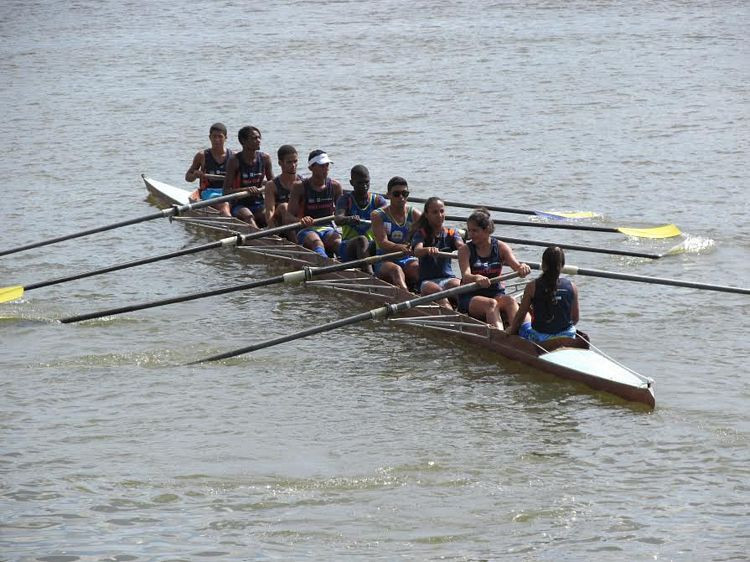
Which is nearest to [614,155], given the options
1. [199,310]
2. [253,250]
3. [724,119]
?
[724,119]

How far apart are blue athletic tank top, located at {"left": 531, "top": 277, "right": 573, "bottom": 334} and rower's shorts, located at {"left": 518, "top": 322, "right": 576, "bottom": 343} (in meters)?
0.04

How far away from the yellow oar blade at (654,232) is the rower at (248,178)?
198 inches

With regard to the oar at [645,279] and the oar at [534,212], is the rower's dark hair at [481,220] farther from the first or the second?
the oar at [534,212]

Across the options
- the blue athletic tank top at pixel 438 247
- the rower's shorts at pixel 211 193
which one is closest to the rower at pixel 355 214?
the blue athletic tank top at pixel 438 247

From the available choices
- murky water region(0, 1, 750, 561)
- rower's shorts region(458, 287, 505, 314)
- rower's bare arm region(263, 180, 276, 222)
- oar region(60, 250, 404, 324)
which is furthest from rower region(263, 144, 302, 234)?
rower's shorts region(458, 287, 505, 314)

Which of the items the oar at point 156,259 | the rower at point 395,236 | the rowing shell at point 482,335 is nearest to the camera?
the rowing shell at point 482,335

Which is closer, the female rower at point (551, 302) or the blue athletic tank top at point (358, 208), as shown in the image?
the female rower at point (551, 302)

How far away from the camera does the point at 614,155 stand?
22312mm

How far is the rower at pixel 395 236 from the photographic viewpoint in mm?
13719

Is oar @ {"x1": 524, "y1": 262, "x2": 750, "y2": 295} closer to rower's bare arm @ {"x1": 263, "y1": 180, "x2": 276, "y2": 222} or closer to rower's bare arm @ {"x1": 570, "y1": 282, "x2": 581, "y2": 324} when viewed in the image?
rower's bare arm @ {"x1": 570, "y1": 282, "x2": 581, "y2": 324}

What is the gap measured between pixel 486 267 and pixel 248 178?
5.76 meters

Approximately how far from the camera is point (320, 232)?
51.4 ft

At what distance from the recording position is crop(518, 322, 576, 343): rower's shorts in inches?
459

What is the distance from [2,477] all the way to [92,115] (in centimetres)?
1956
